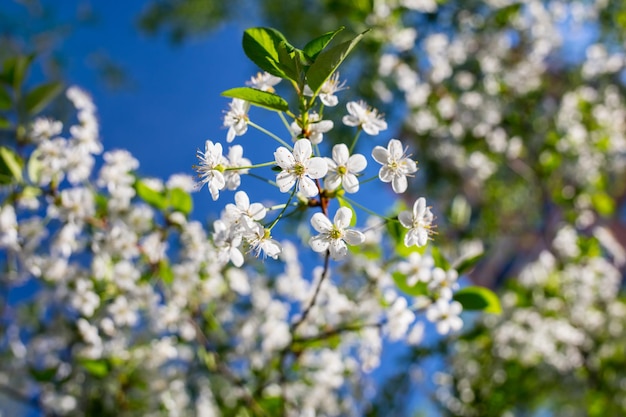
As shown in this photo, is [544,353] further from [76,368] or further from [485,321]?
[76,368]

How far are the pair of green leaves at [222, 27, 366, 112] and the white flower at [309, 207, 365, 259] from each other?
18cm

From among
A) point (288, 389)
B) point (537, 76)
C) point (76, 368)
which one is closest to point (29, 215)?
point (76, 368)

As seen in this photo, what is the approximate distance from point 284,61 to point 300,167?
17cm

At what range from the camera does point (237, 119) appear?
2.89 ft

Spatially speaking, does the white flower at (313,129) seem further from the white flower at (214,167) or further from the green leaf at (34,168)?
the green leaf at (34,168)

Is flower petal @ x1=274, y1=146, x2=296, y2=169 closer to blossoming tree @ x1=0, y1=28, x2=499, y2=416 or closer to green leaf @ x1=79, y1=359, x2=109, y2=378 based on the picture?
blossoming tree @ x1=0, y1=28, x2=499, y2=416

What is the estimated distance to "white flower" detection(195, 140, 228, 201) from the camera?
0.80 meters

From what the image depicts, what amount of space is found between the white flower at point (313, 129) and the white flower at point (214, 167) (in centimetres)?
12

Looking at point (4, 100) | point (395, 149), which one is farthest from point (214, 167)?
point (4, 100)

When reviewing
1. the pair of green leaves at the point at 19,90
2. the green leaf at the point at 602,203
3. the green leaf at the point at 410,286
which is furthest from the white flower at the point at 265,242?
the green leaf at the point at 602,203

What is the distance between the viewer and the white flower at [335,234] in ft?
2.64

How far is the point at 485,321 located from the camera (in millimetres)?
3111

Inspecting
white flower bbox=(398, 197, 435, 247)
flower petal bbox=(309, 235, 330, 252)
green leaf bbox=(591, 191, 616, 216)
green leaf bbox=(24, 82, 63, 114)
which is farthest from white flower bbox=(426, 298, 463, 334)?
green leaf bbox=(591, 191, 616, 216)

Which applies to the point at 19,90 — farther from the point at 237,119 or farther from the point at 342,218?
the point at 342,218
